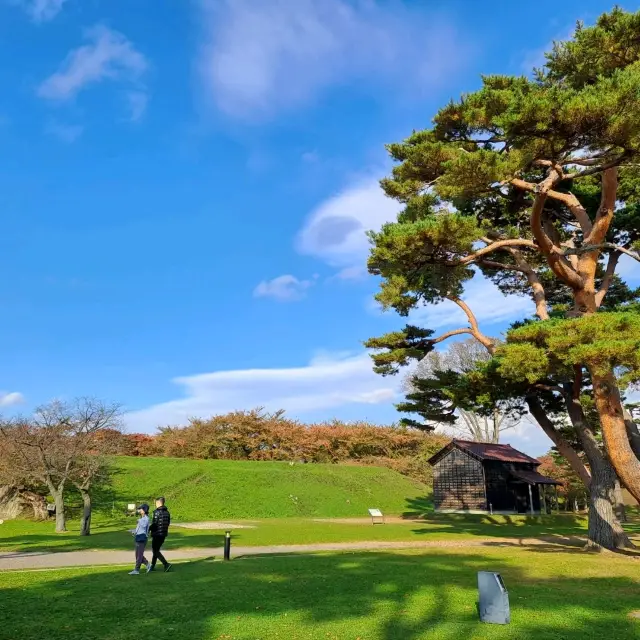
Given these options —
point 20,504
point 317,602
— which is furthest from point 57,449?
point 317,602

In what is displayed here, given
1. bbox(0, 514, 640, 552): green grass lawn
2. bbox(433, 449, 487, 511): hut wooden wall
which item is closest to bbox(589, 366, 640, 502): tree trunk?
bbox(0, 514, 640, 552): green grass lawn

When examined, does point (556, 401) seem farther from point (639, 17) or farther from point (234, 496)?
point (234, 496)

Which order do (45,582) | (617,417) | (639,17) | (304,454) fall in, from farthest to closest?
(304,454), (617,417), (639,17), (45,582)

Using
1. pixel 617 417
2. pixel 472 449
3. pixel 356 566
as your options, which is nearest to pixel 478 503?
pixel 472 449

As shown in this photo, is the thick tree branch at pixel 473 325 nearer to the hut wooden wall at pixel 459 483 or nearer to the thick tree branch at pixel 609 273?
the thick tree branch at pixel 609 273

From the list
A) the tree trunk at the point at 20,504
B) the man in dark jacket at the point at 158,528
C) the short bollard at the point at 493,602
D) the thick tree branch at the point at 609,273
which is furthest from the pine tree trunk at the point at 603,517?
the tree trunk at the point at 20,504

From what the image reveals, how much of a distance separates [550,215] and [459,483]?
21977mm

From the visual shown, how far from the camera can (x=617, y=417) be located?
1293 cm

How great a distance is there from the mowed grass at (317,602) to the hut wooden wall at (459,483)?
71.7ft

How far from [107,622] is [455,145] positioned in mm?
12477

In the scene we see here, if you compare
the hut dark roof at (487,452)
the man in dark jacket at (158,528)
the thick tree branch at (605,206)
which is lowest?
the man in dark jacket at (158,528)

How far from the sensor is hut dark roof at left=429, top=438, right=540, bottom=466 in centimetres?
3347

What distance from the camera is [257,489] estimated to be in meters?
33.7

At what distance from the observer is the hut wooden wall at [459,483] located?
109 ft
